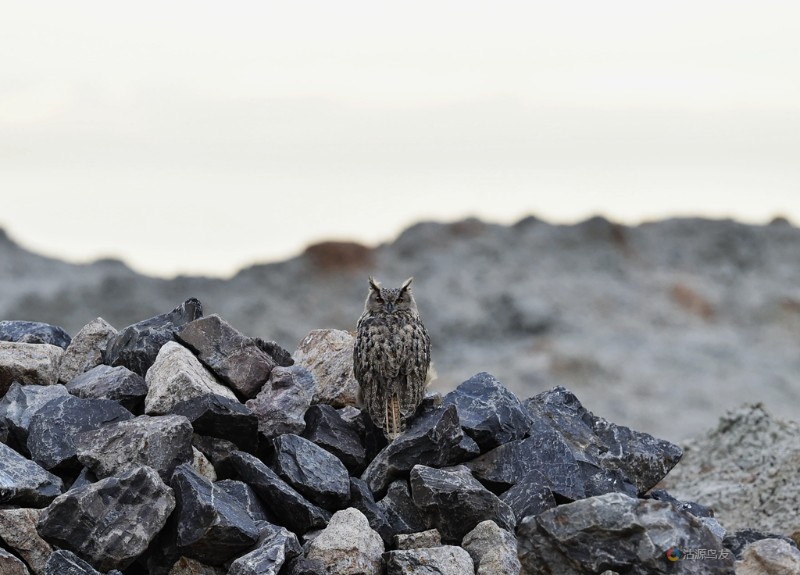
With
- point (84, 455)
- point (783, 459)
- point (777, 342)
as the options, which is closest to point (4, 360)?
point (84, 455)

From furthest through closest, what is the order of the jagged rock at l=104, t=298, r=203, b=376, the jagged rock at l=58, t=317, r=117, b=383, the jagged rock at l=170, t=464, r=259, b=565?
1. the jagged rock at l=58, t=317, r=117, b=383
2. the jagged rock at l=104, t=298, r=203, b=376
3. the jagged rock at l=170, t=464, r=259, b=565

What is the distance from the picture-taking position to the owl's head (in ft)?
27.1

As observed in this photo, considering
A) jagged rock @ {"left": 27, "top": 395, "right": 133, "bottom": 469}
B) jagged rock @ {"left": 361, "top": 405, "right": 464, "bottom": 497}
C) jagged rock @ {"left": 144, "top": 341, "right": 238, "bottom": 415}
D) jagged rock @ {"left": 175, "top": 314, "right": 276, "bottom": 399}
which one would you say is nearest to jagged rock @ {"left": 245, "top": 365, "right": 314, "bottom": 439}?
jagged rock @ {"left": 175, "top": 314, "right": 276, "bottom": 399}

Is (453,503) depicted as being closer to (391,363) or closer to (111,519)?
(391,363)

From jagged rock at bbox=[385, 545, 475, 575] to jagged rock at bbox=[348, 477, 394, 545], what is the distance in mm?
379

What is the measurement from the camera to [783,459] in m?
11.9

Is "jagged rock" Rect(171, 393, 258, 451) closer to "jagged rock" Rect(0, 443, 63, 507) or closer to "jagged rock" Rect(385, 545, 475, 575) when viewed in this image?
"jagged rock" Rect(0, 443, 63, 507)

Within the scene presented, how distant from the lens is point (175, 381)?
26.2 feet

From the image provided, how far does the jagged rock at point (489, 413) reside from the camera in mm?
8086

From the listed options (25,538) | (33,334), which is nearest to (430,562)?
(25,538)

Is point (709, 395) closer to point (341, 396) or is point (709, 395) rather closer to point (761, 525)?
point (761, 525)

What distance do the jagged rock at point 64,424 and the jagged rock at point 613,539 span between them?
10.1 feet

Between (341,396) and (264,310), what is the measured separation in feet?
62.2

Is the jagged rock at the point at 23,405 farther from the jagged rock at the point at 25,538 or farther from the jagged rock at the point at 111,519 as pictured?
the jagged rock at the point at 111,519
